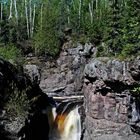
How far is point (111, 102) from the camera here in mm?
36500

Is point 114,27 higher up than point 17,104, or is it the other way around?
point 114,27

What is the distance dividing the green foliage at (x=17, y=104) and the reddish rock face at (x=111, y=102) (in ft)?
23.9

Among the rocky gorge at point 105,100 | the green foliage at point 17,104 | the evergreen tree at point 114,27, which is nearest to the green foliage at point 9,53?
the evergreen tree at point 114,27

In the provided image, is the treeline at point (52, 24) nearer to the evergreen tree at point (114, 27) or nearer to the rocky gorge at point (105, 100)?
the evergreen tree at point (114, 27)

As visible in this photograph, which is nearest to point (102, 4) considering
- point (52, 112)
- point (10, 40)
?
point (10, 40)

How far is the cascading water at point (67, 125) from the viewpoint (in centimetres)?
3897

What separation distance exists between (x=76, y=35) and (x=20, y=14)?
15403 millimetres

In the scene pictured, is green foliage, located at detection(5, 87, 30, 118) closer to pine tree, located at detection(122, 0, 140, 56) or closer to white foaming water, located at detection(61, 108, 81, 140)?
white foaming water, located at detection(61, 108, 81, 140)

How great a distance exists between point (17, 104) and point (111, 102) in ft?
29.7

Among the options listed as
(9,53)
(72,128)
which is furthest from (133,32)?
(9,53)

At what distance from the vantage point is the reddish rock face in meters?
34.4

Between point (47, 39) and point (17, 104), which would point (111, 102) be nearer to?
point (17, 104)

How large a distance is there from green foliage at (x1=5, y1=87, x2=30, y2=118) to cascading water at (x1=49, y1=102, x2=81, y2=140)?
23.1 ft

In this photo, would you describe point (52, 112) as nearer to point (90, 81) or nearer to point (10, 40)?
point (90, 81)
